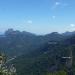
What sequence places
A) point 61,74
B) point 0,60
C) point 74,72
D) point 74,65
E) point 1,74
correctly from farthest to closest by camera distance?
point 74,65
point 74,72
point 0,60
point 1,74
point 61,74

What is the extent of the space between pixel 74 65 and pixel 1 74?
5002 inches

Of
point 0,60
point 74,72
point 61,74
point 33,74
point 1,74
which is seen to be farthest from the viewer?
point 33,74

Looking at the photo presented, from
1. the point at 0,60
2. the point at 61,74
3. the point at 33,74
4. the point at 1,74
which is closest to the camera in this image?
the point at 61,74

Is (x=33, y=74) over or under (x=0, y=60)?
under

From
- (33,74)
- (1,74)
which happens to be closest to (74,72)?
(33,74)

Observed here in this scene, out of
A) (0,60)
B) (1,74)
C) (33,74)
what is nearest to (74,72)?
(33,74)

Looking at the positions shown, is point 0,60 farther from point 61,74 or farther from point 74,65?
point 74,65

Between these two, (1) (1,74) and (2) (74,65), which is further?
(2) (74,65)

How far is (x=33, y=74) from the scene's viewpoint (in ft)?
655

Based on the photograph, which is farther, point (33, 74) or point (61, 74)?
point (33, 74)

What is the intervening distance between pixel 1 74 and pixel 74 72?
105 m

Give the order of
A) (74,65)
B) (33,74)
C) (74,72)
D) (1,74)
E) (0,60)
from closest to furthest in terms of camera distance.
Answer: (1,74)
(0,60)
(74,72)
(74,65)
(33,74)

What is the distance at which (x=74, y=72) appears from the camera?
16250 cm

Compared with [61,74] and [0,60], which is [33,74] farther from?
[61,74]
